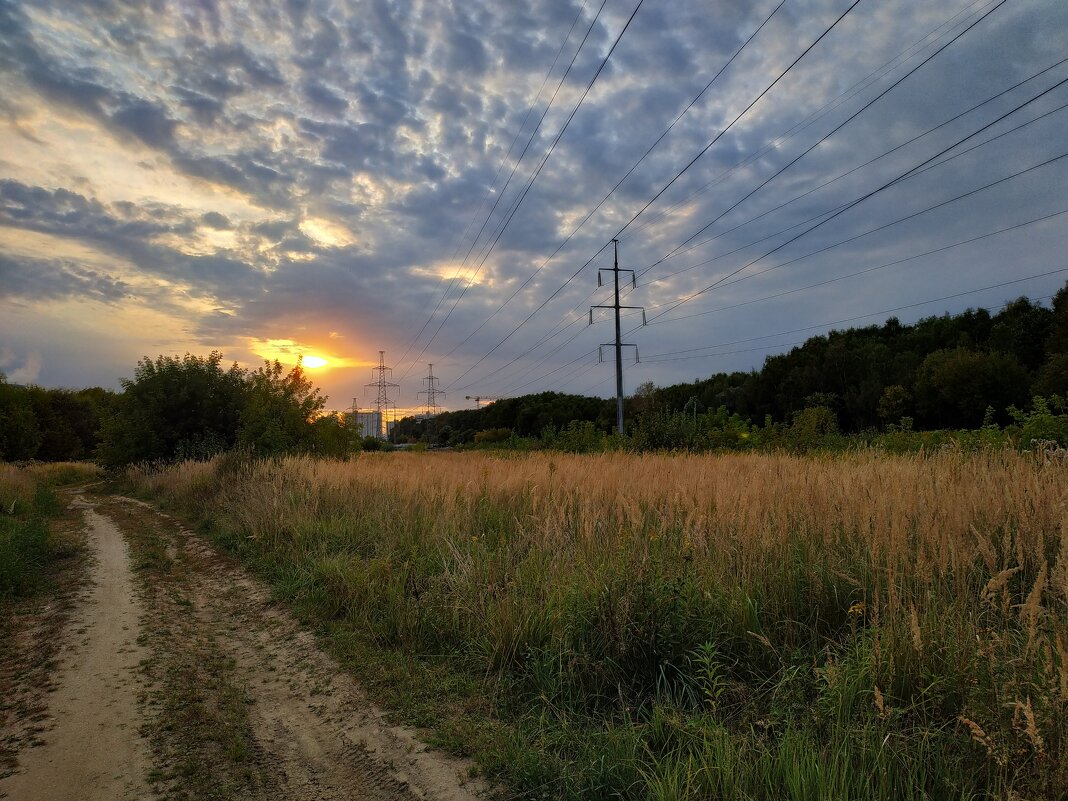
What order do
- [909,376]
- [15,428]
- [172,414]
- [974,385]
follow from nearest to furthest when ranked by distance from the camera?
[172,414] < [15,428] < [974,385] < [909,376]

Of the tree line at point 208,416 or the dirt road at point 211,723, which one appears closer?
the dirt road at point 211,723

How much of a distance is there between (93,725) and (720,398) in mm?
81641

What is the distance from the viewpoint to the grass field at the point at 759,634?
254 centimetres

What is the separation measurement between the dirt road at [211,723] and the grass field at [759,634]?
0.42 meters

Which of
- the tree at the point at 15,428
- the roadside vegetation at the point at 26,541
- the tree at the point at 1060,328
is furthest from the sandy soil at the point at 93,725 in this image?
the tree at the point at 1060,328

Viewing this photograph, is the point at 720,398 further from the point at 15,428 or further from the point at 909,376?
the point at 15,428

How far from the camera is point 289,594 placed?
22.9 ft

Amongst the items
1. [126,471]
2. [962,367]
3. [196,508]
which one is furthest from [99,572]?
[962,367]

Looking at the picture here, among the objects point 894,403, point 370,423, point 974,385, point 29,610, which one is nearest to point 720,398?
point 894,403

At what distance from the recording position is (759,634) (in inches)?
143

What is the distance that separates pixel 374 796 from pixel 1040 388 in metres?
52.2

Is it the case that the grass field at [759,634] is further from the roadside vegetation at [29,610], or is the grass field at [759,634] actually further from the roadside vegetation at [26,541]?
the roadside vegetation at [26,541]

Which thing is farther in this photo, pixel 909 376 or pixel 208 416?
pixel 909 376

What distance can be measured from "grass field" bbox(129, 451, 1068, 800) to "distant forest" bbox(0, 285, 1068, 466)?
9.49m
